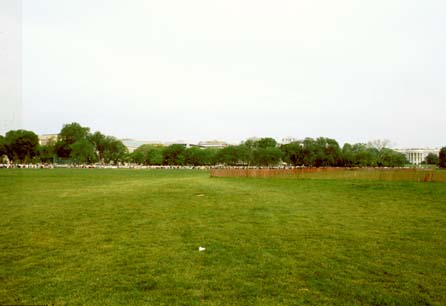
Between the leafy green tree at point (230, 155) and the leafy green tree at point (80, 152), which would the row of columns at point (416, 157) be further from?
the leafy green tree at point (80, 152)

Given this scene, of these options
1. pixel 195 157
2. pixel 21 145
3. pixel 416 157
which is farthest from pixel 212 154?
pixel 416 157

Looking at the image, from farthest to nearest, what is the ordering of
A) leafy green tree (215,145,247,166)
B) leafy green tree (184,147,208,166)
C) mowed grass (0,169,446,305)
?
leafy green tree (184,147,208,166) < leafy green tree (215,145,247,166) < mowed grass (0,169,446,305)

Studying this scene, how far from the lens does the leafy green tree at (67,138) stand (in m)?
125

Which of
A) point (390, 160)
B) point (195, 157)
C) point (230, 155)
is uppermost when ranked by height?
point (230, 155)

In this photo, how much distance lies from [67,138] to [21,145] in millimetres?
16847

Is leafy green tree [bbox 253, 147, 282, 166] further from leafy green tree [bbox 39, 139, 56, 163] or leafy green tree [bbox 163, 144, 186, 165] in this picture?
leafy green tree [bbox 39, 139, 56, 163]

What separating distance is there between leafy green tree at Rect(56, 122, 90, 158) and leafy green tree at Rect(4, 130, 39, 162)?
988cm

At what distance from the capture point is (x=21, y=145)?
112062mm

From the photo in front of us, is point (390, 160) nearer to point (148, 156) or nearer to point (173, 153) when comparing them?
point (173, 153)

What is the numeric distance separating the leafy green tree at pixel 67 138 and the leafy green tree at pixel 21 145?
988cm

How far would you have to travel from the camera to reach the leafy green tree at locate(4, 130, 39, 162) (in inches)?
4394

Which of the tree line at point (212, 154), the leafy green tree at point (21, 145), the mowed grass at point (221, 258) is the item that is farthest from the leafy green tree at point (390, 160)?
the mowed grass at point (221, 258)

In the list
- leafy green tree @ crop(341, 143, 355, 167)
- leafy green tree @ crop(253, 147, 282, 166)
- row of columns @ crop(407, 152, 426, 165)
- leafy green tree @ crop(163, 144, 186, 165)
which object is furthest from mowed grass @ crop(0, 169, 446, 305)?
row of columns @ crop(407, 152, 426, 165)

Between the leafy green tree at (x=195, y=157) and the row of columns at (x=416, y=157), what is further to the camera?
the row of columns at (x=416, y=157)
